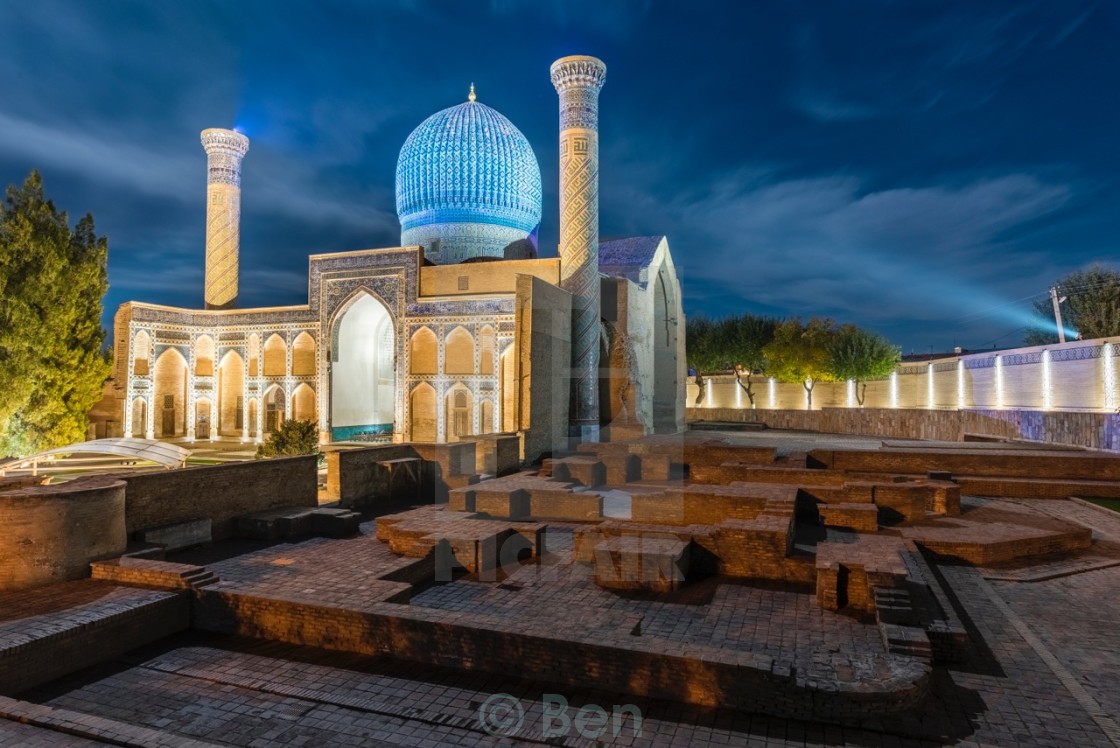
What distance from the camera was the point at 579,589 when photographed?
5848 millimetres

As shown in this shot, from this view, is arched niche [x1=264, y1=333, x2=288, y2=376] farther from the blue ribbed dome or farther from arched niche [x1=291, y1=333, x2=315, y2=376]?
the blue ribbed dome

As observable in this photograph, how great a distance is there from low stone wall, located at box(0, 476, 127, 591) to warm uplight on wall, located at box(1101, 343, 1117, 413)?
1927cm

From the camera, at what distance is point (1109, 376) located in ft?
51.5

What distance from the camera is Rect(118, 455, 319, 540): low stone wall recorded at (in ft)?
22.6

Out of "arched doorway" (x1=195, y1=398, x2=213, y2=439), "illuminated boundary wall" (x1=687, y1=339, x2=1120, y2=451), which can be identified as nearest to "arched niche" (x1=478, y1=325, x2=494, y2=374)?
"arched doorway" (x1=195, y1=398, x2=213, y2=439)

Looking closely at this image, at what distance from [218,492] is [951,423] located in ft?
59.2

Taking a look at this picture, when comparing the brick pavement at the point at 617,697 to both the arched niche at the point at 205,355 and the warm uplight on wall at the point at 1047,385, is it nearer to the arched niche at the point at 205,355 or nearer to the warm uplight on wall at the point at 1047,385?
the warm uplight on wall at the point at 1047,385

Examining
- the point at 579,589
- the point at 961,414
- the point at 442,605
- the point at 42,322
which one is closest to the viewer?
the point at 442,605

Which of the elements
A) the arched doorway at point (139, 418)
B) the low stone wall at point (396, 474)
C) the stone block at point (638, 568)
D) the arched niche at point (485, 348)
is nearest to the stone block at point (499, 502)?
the low stone wall at point (396, 474)

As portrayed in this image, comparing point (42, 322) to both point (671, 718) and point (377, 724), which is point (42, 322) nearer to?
point (377, 724)

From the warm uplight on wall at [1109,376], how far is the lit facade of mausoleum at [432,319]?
36.1ft

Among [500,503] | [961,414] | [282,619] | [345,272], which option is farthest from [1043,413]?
[345,272]

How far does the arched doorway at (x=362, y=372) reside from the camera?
22.4 m

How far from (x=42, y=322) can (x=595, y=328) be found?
1218 centimetres
